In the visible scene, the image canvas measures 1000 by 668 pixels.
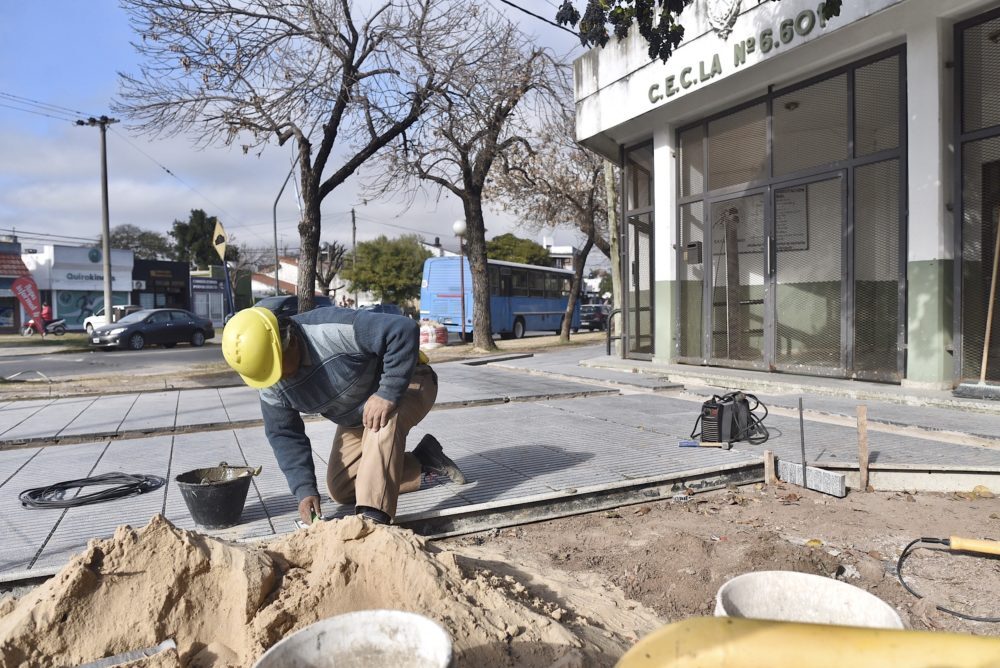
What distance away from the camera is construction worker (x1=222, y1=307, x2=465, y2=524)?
10.8 feet

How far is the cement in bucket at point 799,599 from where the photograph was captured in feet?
6.97

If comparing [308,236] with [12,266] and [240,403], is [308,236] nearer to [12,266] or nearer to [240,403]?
[240,403]

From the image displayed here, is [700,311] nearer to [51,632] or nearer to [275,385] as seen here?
[275,385]

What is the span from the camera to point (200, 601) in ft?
8.25

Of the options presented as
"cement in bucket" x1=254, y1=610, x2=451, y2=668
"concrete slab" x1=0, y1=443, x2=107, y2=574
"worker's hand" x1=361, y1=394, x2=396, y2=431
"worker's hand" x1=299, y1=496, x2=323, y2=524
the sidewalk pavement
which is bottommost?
"concrete slab" x1=0, y1=443, x2=107, y2=574

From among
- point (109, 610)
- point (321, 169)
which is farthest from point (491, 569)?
point (321, 169)

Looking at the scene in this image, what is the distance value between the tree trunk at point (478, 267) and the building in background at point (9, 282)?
3094cm

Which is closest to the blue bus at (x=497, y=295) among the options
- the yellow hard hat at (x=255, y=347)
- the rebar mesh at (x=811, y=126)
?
the rebar mesh at (x=811, y=126)

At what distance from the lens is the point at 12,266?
1485 inches

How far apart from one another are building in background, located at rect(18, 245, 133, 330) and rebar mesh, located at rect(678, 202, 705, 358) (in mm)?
37030

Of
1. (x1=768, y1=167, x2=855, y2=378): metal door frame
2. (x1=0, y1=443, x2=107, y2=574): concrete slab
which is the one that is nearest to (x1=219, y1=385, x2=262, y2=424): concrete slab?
(x1=0, y1=443, x2=107, y2=574): concrete slab

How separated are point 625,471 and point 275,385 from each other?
8.34 feet

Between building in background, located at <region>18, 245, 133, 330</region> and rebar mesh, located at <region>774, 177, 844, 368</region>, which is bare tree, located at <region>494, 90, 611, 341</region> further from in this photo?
building in background, located at <region>18, 245, 133, 330</region>

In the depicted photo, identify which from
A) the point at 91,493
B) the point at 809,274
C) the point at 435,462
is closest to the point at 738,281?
the point at 809,274
